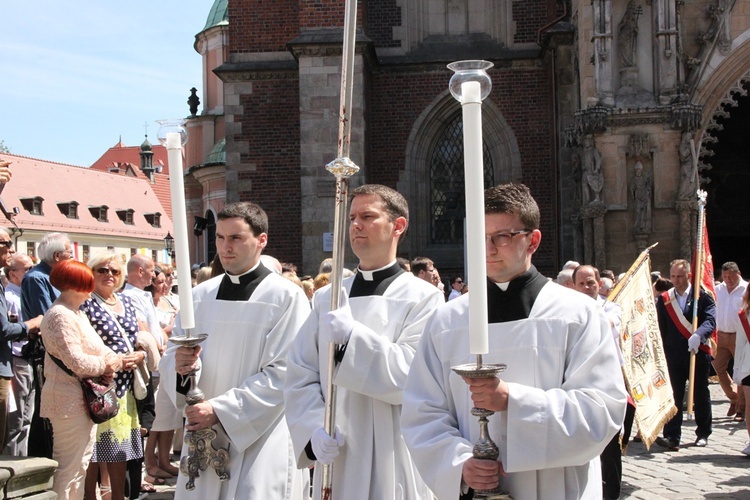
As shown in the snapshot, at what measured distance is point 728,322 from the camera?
37.2ft

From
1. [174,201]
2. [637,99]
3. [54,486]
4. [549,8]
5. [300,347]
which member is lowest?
[54,486]

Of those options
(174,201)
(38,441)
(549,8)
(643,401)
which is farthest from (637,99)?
(174,201)

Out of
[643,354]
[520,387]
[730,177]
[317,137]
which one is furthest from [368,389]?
[730,177]

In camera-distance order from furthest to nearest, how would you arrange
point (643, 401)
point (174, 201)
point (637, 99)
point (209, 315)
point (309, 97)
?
point (309, 97)
point (637, 99)
point (643, 401)
point (209, 315)
point (174, 201)

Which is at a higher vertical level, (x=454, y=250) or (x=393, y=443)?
(x=454, y=250)

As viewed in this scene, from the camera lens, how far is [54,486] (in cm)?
571

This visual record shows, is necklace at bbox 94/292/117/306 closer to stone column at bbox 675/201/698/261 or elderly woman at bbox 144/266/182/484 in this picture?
elderly woman at bbox 144/266/182/484

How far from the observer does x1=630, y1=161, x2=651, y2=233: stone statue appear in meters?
14.7

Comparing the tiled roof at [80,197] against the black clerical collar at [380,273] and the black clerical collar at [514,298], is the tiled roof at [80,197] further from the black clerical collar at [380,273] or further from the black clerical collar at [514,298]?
the black clerical collar at [514,298]

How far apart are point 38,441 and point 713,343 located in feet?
22.2

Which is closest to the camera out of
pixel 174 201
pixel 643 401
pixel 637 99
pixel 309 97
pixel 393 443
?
pixel 174 201

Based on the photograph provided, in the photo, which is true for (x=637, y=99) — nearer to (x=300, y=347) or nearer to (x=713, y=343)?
(x=713, y=343)

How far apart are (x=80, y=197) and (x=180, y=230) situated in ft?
185

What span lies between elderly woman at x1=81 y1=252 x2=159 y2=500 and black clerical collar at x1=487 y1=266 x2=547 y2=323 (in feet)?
11.1
